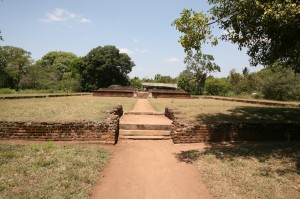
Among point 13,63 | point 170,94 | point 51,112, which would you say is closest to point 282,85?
point 170,94

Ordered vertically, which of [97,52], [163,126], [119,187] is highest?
[97,52]

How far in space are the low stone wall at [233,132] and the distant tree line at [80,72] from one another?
37101 millimetres

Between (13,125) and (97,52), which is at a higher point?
(97,52)

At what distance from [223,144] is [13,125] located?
6.71m

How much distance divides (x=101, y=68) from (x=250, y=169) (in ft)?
131

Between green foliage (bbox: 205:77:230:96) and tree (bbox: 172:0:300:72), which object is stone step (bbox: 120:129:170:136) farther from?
green foliage (bbox: 205:77:230:96)

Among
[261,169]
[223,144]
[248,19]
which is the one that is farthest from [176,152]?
[248,19]

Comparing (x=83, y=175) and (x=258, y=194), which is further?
(x=83, y=175)

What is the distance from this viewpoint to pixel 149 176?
217 inches

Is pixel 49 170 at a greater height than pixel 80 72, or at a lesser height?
lesser

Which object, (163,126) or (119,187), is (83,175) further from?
(163,126)

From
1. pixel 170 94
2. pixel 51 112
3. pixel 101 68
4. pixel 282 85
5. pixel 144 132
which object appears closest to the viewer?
pixel 144 132

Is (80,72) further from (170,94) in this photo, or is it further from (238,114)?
(238,114)

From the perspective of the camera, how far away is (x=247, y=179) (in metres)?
5.01
